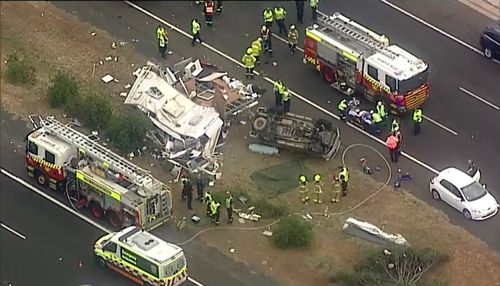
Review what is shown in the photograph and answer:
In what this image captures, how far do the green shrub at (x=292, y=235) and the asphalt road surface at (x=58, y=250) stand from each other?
6.03 ft

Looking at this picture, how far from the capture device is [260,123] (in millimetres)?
68000

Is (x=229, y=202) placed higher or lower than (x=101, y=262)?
higher

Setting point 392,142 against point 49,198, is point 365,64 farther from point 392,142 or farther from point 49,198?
point 49,198

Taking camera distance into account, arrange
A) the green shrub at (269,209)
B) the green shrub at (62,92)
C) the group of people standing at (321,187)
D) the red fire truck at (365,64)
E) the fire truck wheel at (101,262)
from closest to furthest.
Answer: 1. the fire truck wheel at (101,262)
2. the green shrub at (269,209)
3. the group of people standing at (321,187)
4. the red fire truck at (365,64)
5. the green shrub at (62,92)

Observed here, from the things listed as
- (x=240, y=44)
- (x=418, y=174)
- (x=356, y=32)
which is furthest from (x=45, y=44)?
(x=418, y=174)

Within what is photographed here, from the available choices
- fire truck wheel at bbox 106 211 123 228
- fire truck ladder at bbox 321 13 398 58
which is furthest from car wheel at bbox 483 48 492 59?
fire truck wheel at bbox 106 211 123 228

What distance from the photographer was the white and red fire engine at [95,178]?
62.5m

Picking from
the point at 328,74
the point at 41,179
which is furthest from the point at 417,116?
the point at 41,179

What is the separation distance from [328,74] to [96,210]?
1344 cm

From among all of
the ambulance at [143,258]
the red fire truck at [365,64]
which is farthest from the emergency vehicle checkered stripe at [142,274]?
the red fire truck at [365,64]

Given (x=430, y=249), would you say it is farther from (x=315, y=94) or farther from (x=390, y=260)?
(x=315, y=94)

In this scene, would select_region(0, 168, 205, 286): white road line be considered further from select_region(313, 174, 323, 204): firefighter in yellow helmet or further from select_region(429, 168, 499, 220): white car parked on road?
select_region(429, 168, 499, 220): white car parked on road

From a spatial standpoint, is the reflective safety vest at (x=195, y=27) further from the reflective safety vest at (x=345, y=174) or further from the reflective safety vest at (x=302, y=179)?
the reflective safety vest at (x=345, y=174)

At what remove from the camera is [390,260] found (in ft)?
198
